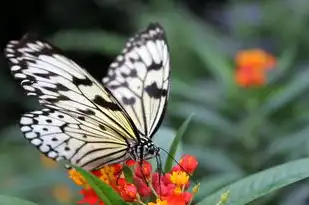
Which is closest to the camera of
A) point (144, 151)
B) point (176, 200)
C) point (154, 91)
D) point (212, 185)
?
point (176, 200)

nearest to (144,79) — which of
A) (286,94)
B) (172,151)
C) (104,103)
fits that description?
(104,103)

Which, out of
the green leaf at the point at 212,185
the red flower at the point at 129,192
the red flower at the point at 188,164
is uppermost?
the green leaf at the point at 212,185

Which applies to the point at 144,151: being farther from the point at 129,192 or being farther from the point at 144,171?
the point at 129,192

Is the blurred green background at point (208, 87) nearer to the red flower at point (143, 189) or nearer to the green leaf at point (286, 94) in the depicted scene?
the green leaf at point (286, 94)

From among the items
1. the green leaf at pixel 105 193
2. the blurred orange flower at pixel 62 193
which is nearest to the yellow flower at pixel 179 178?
the green leaf at pixel 105 193

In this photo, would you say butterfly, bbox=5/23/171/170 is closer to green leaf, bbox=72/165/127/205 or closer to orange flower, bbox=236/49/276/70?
green leaf, bbox=72/165/127/205

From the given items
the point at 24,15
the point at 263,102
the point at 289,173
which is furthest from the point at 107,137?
the point at 24,15
